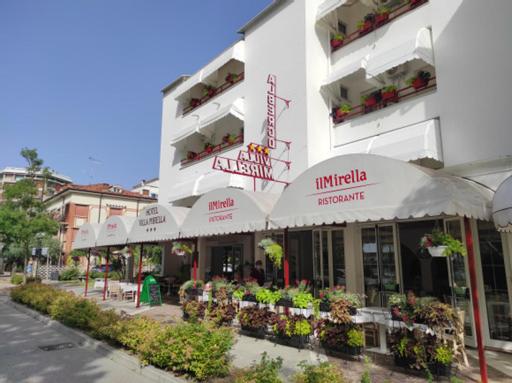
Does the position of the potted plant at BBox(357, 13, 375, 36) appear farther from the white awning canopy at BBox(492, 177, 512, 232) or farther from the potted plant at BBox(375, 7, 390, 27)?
the white awning canopy at BBox(492, 177, 512, 232)

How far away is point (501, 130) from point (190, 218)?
349 inches

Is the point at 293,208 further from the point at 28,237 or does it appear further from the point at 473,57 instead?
the point at 28,237

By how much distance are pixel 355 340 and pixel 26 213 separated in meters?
24.3

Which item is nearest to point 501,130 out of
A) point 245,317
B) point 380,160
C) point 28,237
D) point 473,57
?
point 473,57

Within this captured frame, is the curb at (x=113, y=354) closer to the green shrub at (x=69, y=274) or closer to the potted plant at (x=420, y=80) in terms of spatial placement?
the potted plant at (x=420, y=80)

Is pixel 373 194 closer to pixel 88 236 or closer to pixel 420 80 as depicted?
pixel 420 80

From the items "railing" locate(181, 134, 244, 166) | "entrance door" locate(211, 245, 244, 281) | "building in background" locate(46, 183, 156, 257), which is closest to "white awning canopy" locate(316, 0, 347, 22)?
"railing" locate(181, 134, 244, 166)

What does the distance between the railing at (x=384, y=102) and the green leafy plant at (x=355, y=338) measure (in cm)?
684

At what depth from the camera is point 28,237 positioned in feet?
75.2

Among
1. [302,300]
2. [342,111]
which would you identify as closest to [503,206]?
[302,300]

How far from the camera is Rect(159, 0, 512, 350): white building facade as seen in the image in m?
8.48

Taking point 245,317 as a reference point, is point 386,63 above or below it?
above

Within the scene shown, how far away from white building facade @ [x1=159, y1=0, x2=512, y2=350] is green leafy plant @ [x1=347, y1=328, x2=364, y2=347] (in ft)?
10.0

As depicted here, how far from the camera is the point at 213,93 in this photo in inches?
712
